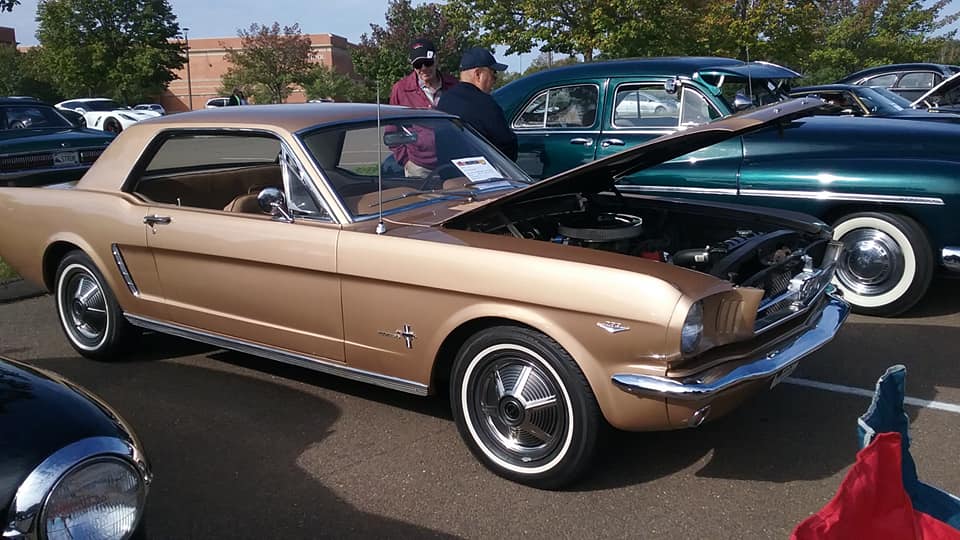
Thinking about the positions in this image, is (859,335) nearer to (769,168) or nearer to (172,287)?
(769,168)

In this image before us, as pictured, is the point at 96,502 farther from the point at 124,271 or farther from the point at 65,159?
the point at 65,159

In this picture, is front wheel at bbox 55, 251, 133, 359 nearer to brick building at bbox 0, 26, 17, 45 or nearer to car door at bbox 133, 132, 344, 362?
car door at bbox 133, 132, 344, 362

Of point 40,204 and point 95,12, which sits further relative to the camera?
point 95,12

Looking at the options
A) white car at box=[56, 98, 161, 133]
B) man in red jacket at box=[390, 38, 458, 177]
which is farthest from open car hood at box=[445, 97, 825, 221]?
white car at box=[56, 98, 161, 133]

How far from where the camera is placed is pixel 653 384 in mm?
2838

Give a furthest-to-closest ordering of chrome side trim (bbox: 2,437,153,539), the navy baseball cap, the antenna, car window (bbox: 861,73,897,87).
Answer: car window (bbox: 861,73,897,87), the navy baseball cap, the antenna, chrome side trim (bbox: 2,437,153,539)

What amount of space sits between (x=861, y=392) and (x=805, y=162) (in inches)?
83.2

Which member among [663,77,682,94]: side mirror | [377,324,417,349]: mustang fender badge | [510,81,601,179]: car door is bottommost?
[377,324,417,349]: mustang fender badge

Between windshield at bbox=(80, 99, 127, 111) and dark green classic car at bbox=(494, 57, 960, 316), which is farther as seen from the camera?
windshield at bbox=(80, 99, 127, 111)

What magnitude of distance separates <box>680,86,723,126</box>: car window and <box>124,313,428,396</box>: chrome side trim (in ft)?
12.8

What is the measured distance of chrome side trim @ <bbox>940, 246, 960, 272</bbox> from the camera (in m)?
5.24

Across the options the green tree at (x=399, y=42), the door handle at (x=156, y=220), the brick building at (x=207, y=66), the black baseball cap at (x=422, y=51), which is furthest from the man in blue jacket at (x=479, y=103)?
the brick building at (x=207, y=66)

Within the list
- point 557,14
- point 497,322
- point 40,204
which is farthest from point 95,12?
point 497,322

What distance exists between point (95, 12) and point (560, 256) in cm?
4919
